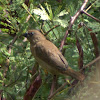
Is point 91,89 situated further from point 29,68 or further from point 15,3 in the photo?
point 15,3

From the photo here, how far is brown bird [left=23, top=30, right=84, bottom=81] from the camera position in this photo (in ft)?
6.89

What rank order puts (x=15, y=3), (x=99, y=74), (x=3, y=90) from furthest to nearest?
1. (x=15, y=3)
2. (x=3, y=90)
3. (x=99, y=74)

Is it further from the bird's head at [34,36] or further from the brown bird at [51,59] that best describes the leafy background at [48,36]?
the bird's head at [34,36]

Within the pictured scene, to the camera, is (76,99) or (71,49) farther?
(71,49)

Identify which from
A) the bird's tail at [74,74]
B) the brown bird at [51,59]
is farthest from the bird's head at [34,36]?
the bird's tail at [74,74]

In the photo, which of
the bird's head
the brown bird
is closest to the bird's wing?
the brown bird

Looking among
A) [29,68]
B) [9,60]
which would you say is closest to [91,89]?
[29,68]

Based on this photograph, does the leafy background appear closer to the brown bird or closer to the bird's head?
the brown bird

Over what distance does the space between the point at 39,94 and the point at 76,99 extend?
14.5 inches

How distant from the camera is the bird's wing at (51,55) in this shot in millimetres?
2113

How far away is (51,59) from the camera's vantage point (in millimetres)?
2199

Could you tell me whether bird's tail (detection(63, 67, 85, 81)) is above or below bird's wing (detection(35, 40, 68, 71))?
below

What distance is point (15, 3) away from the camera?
238 cm

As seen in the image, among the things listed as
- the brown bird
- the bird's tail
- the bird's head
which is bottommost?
the bird's tail
